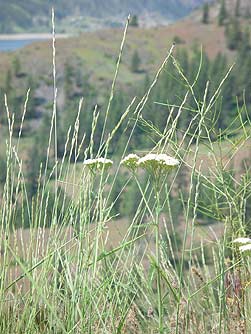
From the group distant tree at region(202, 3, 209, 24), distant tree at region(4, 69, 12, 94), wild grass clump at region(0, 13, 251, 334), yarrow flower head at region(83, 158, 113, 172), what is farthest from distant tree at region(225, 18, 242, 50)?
yarrow flower head at region(83, 158, 113, 172)

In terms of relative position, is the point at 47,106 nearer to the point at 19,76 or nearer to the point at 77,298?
the point at 19,76

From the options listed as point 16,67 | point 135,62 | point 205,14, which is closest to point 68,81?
point 16,67

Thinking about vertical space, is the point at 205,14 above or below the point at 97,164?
above

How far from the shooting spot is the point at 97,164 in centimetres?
157

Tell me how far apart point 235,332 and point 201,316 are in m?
0.19

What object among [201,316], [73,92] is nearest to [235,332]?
[201,316]

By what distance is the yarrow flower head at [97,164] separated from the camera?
1.56 metres

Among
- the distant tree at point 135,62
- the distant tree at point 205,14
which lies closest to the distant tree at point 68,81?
the distant tree at point 135,62

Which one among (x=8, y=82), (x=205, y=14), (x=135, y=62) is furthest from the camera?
(x=205, y=14)

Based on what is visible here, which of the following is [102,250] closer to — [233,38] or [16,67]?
[16,67]

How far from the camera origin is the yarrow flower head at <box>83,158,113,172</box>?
1.56 metres

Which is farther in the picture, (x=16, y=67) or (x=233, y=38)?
(x=233, y=38)

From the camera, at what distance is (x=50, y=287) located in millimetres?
1697

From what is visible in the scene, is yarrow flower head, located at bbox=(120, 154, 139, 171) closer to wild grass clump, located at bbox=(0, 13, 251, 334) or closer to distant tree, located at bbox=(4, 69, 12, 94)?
wild grass clump, located at bbox=(0, 13, 251, 334)
